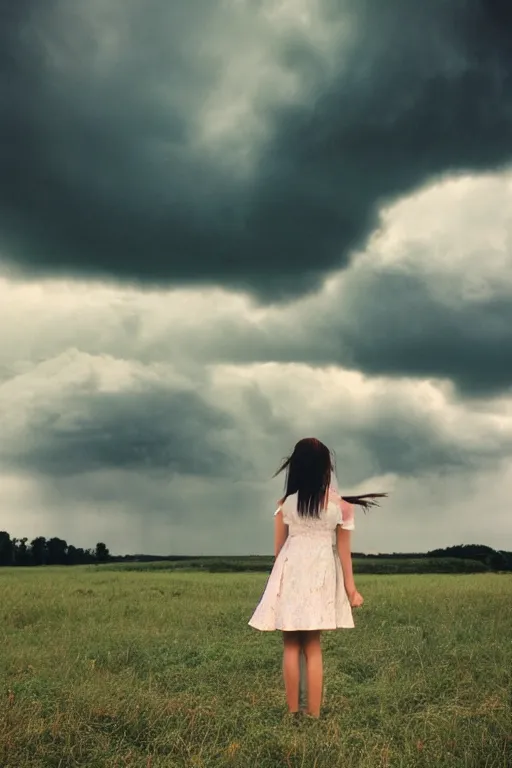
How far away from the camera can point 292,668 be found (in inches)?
367

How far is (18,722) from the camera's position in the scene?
870cm

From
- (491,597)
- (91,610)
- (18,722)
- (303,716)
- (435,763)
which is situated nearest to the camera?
(435,763)

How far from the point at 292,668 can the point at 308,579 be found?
3.39 ft

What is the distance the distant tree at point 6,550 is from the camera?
244 feet

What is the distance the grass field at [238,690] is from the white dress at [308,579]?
1127 mm

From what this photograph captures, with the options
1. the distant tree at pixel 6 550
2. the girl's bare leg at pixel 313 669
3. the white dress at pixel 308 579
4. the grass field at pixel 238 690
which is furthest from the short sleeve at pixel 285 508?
the distant tree at pixel 6 550

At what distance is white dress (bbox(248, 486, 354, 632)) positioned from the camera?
30.2ft

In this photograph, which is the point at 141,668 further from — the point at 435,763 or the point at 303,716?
the point at 435,763

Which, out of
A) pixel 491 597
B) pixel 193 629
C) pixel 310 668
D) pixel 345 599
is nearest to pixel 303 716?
pixel 310 668

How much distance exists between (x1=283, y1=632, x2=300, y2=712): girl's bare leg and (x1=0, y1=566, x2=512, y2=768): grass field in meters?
0.33

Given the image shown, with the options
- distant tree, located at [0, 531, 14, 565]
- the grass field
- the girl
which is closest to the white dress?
the girl

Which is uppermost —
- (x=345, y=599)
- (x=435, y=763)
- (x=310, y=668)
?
(x=345, y=599)

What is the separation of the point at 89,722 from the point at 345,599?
3.12m

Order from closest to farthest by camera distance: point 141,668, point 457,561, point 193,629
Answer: point 141,668
point 193,629
point 457,561
